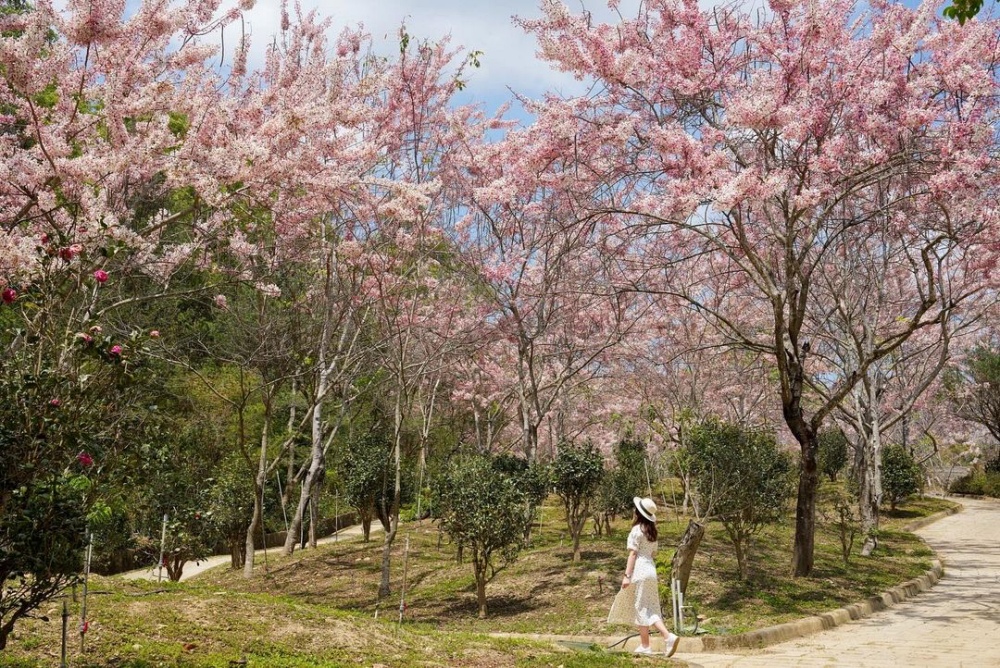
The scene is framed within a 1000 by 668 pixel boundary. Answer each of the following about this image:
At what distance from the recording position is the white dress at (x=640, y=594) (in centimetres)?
730

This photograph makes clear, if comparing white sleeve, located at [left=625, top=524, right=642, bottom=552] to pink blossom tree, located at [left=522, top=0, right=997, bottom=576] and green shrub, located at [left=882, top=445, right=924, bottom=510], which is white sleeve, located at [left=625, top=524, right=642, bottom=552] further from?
green shrub, located at [left=882, top=445, right=924, bottom=510]

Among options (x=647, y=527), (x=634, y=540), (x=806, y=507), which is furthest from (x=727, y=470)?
(x=634, y=540)

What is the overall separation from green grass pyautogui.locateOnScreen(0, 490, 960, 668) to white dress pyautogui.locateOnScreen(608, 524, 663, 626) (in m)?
0.49

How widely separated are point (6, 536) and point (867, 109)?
10.2m

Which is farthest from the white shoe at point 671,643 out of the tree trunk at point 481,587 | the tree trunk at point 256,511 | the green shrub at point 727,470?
the tree trunk at point 256,511

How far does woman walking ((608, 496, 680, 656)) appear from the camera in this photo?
7.28m

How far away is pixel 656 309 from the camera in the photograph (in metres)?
19.9

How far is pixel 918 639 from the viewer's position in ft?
27.9

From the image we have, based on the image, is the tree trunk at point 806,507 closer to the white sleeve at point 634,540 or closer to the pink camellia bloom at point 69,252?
the white sleeve at point 634,540

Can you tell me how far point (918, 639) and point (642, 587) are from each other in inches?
133

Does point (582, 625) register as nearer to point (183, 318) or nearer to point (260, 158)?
point (260, 158)

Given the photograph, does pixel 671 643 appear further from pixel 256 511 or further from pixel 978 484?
pixel 978 484

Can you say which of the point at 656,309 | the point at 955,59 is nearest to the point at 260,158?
the point at 955,59

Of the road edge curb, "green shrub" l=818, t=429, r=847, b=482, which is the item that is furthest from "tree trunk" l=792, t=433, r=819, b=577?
"green shrub" l=818, t=429, r=847, b=482
